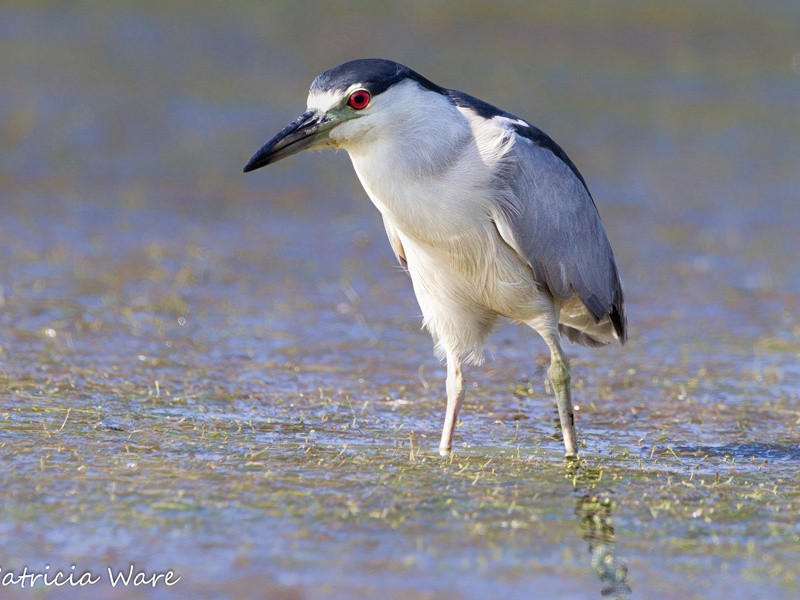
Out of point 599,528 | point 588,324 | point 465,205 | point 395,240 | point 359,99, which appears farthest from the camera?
point 588,324

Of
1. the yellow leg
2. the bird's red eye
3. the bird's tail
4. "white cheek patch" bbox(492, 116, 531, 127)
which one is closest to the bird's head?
the bird's red eye

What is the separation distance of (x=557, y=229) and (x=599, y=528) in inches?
70.2

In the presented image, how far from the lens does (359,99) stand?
5.11 metres

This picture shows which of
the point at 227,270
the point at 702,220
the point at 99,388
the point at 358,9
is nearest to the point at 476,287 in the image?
the point at 99,388

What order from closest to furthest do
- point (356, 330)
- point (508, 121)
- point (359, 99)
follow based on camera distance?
point (359, 99)
point (508, 121)
point (356, 330)

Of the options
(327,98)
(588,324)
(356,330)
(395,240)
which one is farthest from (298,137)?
(356,330)

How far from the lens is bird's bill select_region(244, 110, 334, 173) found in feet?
16.9

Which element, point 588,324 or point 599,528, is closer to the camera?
point 599,528

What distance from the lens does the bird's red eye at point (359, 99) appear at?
16.7 ft

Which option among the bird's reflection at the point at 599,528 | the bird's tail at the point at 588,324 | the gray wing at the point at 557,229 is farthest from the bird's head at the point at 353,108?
the bird's reflection at the point at 599,528

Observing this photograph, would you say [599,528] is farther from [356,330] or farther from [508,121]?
[356,330]

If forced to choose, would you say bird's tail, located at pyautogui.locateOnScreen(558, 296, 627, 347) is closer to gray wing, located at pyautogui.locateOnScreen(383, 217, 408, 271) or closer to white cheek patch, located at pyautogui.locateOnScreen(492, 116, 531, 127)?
gray wing, located at pyautogui.locateOnScreen(383, 217, 408, 271)

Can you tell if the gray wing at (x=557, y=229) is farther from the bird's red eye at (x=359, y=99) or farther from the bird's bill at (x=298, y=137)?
Answer: the bird's bill at (x=298, y=137)

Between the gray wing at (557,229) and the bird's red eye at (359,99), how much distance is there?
773 mm
